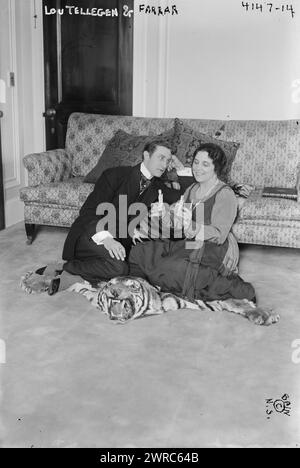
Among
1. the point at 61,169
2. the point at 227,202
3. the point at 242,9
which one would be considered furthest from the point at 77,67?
the point at 227,202

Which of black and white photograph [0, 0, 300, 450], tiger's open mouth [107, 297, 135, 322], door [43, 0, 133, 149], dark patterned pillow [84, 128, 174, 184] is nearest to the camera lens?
black and white photograph [0, 0, 300, 450]

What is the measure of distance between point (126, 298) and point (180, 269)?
0.35 m

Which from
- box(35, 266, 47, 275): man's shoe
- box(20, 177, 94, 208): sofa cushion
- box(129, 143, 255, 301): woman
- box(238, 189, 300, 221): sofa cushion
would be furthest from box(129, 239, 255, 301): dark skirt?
box(20, 177, 94, 208): sofa cushion

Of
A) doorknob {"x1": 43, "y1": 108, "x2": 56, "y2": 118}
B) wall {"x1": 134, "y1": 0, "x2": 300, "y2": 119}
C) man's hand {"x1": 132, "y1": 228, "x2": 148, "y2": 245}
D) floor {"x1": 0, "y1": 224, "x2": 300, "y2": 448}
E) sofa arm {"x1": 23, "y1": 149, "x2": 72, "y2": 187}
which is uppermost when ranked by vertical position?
wall {"x1": 134, "y1": 0, "x2": 300, "y2": 119}

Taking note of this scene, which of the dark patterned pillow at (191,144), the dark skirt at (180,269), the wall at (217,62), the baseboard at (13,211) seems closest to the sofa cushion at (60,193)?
the baseboard at (13,211)

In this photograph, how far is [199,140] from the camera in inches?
152

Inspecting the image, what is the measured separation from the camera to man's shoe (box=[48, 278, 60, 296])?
302cm

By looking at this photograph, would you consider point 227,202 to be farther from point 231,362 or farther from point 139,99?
A: point 139,99

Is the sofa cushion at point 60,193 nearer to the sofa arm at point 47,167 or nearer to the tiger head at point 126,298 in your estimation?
the sofa arm at point 47,167

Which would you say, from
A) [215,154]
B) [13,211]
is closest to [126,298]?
[215,154]

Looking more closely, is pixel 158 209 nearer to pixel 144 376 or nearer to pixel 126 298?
pixel 126 298

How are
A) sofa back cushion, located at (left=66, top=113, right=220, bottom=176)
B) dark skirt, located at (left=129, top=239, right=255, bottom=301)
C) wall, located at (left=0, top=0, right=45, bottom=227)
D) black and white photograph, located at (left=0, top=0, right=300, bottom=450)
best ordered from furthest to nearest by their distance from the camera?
wall, located at (left=0, top=0, right=45, bottom=227) < sofa back cushion, located at (left=66, top=113, right=220, bottom=176) < dark skirt, located at (left=129, top=239, right=255, bottom=301) < black and white photograph, located at (left=0, top=0, right=300, bottom=450)

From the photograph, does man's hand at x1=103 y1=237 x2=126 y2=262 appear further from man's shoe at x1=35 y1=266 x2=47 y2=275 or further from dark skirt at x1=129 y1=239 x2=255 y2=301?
man's shoe at x1=35 y1=266 x2=47 y2=275

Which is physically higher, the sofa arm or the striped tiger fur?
the sofa arm
